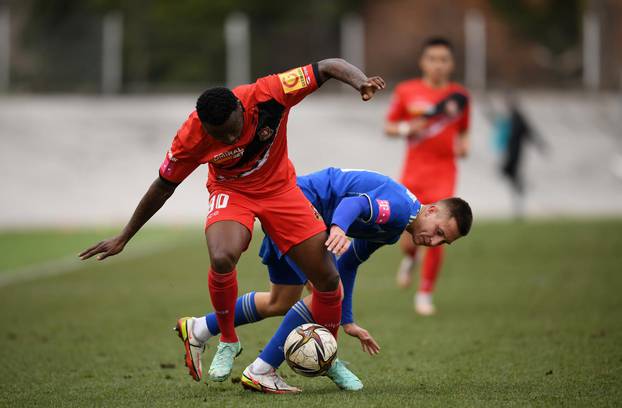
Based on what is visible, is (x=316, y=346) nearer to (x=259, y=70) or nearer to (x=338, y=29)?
(x=259, y=70)

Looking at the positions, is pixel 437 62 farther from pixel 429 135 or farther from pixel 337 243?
pixel 337 243

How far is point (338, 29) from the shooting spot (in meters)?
36.8

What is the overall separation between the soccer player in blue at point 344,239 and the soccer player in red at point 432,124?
4105 mm

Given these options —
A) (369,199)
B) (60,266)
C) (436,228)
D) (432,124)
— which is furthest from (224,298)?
(60,266)

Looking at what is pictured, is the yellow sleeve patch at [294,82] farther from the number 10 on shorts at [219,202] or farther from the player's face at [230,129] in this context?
the number 10 on shorts at [219,202]

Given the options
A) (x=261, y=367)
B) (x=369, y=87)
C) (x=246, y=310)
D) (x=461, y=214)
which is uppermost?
(x=369, y=87)

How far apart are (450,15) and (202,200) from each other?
21219 mm

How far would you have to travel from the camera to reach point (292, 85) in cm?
672

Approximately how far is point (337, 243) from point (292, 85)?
112cm

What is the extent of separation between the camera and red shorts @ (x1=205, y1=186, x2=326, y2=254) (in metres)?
6.74

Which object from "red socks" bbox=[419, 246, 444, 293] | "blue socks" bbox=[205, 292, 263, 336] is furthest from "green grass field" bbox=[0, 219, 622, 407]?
"blue socks" bbox=[205, 292, 263, 336]

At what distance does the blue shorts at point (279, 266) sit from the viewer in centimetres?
706

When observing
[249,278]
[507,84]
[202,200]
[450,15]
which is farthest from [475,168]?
[249,278]

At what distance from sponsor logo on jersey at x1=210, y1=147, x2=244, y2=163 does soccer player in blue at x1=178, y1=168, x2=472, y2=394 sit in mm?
651
